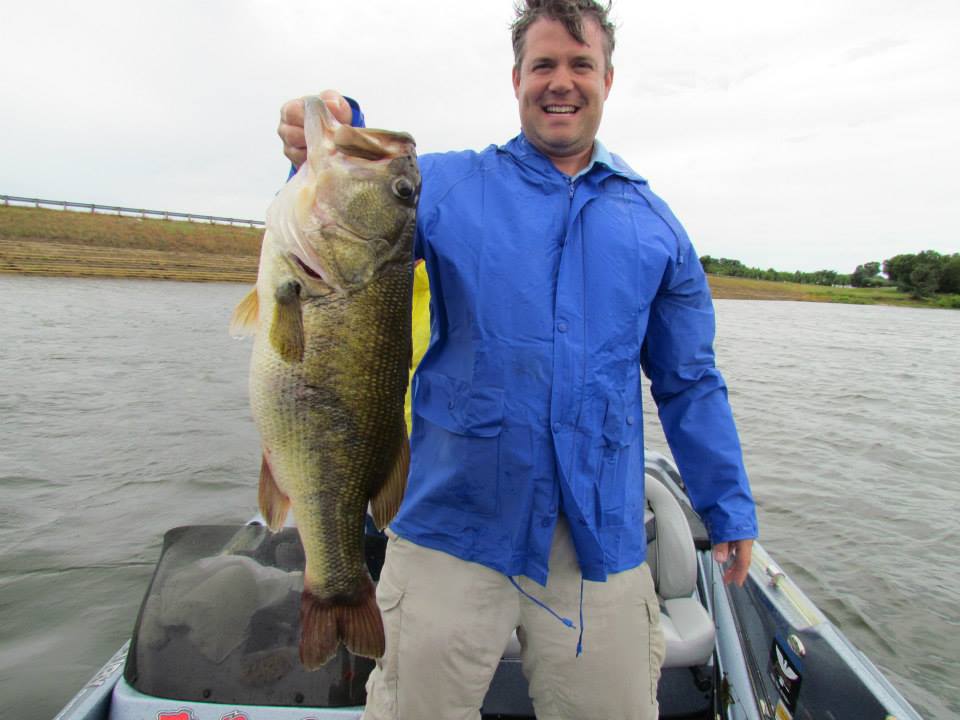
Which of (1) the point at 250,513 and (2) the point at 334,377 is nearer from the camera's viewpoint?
(2) the point at 334,377

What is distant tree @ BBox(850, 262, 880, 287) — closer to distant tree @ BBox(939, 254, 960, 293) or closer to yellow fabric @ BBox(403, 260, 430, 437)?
distant tree @ BBox(939, 254, 960, 293)

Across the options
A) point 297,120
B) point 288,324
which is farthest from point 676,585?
→ point 297,120

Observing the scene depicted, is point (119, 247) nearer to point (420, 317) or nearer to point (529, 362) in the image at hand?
point (420, 317)

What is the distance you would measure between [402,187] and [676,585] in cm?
252

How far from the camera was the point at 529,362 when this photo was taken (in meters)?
2.13

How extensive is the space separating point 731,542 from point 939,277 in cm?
9146

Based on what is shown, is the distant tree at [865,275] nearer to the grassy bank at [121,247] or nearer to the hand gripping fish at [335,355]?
the grassy bank at [121,247]

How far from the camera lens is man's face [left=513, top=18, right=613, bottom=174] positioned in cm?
233

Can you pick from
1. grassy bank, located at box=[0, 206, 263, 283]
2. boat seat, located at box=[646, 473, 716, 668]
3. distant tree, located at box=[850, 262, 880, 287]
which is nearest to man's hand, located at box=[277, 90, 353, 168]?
boat seat, located at box=[646, 473, 716, 668]

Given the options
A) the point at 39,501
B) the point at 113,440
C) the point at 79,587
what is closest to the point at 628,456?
the point at 79,587

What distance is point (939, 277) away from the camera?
76.4 m

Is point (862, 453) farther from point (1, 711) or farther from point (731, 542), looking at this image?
point (1, 711)

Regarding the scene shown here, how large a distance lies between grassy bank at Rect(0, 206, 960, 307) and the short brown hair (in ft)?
117

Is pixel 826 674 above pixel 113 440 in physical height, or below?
above
